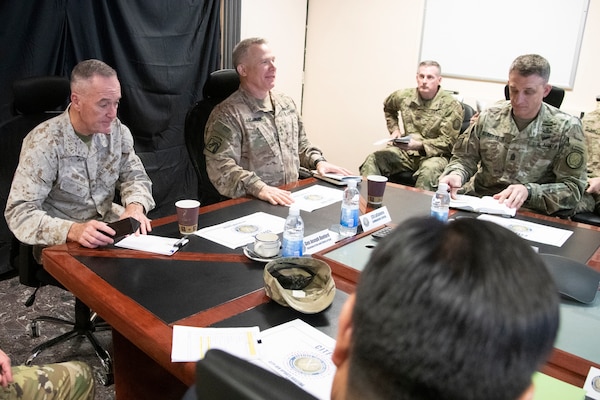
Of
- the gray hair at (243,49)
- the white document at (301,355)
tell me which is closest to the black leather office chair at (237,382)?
the white document at (301,355)

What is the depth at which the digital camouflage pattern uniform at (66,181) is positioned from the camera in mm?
1836

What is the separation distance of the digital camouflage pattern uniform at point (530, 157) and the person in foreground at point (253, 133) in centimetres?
75

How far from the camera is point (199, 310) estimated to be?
127 cm

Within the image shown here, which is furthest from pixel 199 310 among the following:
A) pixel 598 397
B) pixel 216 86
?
pixel 216 86

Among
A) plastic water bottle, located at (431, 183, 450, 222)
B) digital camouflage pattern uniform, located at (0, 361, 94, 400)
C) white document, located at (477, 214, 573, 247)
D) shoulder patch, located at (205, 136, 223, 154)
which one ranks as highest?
shoulder patch, located at (205, 136, 223, 154)

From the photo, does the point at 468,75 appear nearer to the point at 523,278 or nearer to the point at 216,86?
the point at 216,86

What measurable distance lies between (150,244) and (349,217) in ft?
2.28

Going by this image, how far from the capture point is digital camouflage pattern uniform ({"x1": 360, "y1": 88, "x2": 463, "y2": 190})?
379 centimetres

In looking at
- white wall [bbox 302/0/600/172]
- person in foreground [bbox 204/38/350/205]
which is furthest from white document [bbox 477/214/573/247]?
white wall [bbox 302/0/600/172]

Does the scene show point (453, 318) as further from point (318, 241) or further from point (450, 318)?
point (318, 241)

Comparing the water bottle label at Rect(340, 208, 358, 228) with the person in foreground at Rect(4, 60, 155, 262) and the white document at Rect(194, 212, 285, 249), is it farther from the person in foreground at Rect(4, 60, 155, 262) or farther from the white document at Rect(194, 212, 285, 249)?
the person in foreground at Rect(4, 60, 155, 262)

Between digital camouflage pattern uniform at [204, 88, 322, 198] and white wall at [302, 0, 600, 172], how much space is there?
1.98m

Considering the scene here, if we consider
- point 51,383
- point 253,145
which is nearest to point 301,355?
point 51,383

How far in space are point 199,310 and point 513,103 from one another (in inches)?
78.7
